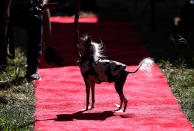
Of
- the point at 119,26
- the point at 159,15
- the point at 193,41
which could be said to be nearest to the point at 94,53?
the point at 193,41

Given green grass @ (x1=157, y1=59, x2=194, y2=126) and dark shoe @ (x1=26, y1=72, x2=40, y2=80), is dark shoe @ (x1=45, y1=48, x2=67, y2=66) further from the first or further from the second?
green grass @ (x1=157, y1=59, x2=194, y2=126)

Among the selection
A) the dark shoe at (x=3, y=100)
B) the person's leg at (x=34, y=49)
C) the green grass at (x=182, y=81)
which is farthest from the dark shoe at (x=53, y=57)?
the green grass at (x=182, y=81)

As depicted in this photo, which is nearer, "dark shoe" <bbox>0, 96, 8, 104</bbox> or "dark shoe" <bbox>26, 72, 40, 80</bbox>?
"dark shoe" <bbox>0, 96, 8, 104</bbox>

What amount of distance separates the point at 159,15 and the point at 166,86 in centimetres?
583

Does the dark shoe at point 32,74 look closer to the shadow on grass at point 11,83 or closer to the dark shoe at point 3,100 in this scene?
the shadow on grass at point 11,83

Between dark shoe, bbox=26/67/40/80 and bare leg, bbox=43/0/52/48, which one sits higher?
bare leg, bbox=43/0/52/48

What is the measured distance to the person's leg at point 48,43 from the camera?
533 cm

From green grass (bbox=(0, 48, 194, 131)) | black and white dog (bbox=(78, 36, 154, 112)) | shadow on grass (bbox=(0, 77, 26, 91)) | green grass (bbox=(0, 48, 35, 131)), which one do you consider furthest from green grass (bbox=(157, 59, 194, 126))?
shadow on grass (bbox=(0, 77, 26, 91))

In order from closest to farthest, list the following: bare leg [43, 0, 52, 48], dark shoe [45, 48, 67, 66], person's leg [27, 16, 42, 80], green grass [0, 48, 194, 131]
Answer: green grass [0, 48, 194, 131], person's leg [27, 16, 42, 80], bare leg [43, 0, 52, 48], dark shoe [45, 48, 67, 66]

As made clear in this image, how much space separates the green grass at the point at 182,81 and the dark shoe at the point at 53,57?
1.28 meters

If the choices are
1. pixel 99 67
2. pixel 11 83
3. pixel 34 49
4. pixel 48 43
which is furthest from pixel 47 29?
pixel 99 67

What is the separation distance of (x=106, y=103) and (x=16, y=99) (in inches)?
35.1

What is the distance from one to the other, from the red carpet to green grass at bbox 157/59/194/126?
0.07 meters

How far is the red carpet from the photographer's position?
3.77 m
